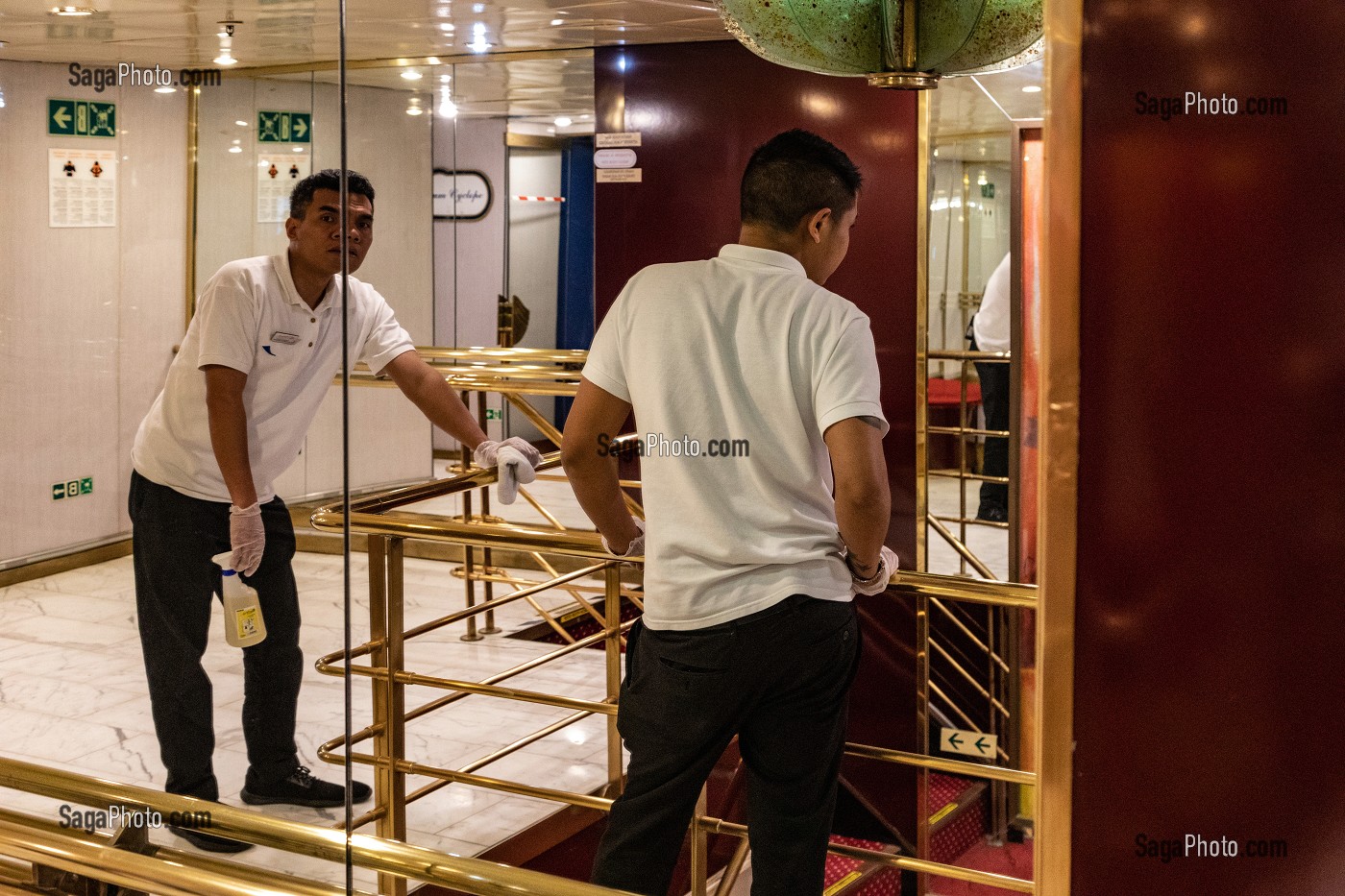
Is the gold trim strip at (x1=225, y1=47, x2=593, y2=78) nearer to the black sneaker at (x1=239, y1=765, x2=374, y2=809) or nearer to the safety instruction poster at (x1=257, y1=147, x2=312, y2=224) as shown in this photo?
the safety instruction poster at (x1=257, y1=147, x2=312, y2=224)

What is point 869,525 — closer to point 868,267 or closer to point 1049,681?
point 1049,681

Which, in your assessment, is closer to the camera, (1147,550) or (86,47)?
(1147,550)

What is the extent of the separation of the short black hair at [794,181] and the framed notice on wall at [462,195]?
10.3ft

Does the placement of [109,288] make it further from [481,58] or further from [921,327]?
[481,58]

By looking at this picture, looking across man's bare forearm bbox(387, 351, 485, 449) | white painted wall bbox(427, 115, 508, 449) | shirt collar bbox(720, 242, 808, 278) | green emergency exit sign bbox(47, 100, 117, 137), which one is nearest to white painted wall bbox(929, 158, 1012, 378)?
man's bare forearm bbox(387, 351, 485, 449)

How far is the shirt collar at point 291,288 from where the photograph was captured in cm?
177

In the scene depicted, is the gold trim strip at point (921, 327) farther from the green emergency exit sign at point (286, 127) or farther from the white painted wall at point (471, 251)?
the green emergency exit sign at point (286, 127)

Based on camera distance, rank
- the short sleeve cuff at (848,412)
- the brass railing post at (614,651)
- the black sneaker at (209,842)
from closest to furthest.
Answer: the short sleeve cuff at (848,412)
the black sneaker at (209,842)
the brass railing post at (614,651)

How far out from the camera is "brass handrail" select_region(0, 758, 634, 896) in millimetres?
1352

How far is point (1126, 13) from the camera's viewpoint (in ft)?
4.12

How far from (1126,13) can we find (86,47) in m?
1.43

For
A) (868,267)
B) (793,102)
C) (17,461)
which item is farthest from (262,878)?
(793,102)

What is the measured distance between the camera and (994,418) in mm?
3689

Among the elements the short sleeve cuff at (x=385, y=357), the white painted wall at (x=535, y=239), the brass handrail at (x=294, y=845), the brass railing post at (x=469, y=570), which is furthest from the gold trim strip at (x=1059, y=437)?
the white painted wall at (x=535, y=239)
